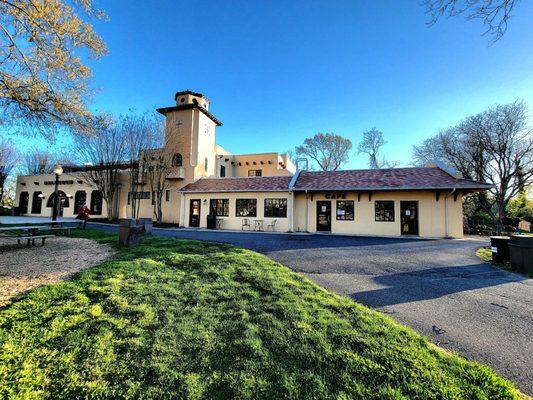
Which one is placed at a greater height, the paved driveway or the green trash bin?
the green trash bin

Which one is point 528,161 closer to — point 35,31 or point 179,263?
point 179,263

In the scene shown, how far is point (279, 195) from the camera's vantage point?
59.0ft

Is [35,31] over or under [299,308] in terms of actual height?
over

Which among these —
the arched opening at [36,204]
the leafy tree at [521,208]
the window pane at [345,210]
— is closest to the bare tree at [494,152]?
the leafy tree at [521,208]

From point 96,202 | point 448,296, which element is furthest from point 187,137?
Answer: point 448,296

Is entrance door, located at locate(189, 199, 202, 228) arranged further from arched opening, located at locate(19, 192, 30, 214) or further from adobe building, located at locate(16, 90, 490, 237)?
arched opening, located at locate(19, 192, 30, 214)

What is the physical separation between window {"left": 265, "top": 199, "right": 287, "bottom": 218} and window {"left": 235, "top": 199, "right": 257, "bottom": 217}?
3.36ft

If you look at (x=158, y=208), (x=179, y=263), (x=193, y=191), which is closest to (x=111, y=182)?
(x=158, y=208)

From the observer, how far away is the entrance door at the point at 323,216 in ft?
56.0

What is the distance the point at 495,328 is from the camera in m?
3.57

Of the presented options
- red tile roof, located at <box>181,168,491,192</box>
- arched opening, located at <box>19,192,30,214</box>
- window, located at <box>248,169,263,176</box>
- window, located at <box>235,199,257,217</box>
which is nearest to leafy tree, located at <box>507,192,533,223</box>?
red tile roof, located at <box>181,168,491,192</box>

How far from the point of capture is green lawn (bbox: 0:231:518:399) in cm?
225

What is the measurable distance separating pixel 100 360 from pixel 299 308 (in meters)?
2.56

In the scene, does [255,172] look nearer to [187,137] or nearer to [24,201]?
[187,137]
